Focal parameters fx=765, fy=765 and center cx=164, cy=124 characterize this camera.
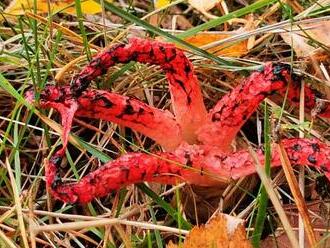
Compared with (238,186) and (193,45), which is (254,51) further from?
(238,186)

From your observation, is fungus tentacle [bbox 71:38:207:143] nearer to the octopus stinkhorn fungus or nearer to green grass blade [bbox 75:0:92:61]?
the octopus stinkhorn fungus

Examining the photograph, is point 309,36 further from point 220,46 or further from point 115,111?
point 115,111

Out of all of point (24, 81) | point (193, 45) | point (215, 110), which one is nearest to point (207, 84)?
point (193, 45)

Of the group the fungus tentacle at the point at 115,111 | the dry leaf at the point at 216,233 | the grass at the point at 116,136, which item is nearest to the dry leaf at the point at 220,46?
the grass at the point at 116,136

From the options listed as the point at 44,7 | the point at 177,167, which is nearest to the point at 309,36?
the point at 177,167

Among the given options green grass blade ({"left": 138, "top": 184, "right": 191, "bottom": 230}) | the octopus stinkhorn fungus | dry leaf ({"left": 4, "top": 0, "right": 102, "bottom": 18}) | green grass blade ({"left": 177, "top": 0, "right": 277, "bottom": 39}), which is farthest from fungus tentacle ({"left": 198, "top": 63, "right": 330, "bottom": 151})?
dry leaf ({"left": 4, "top": 0, "right": 102, "bottom": 18})

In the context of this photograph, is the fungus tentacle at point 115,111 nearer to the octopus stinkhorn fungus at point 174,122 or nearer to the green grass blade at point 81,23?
the octopus stinkhorn fungus at point 174,122

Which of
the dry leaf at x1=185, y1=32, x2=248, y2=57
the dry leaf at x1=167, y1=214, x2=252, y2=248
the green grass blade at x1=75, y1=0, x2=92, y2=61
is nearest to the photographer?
the dry leaf at x1=167, y1=214, x2=252, y2=248
